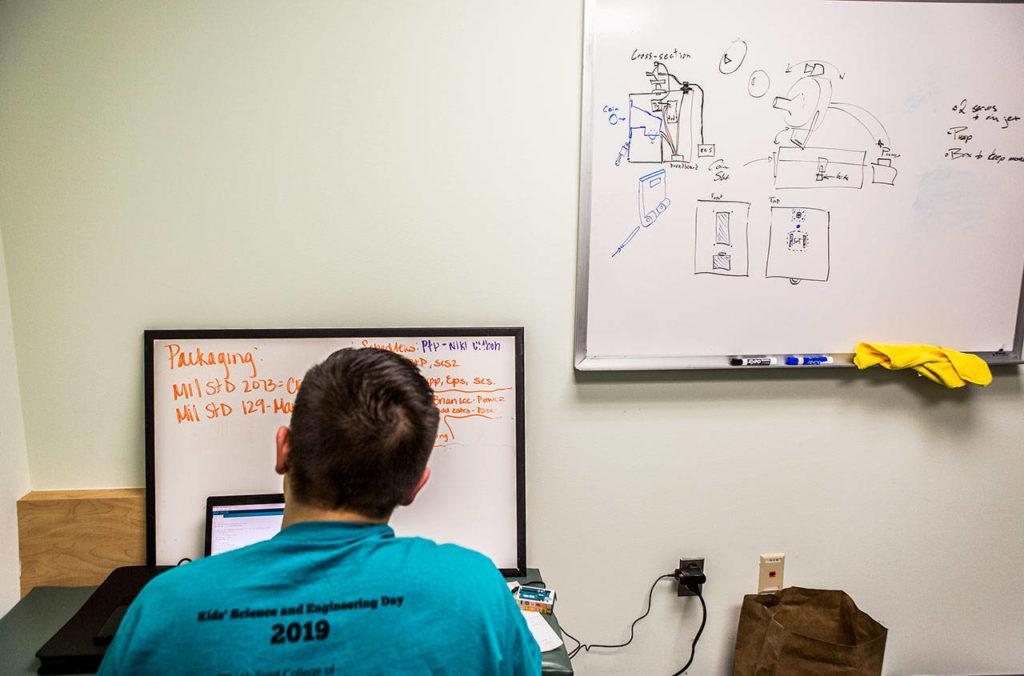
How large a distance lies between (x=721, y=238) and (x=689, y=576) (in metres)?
0.91

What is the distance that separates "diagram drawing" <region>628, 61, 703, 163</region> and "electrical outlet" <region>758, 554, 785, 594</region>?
1.12 metres

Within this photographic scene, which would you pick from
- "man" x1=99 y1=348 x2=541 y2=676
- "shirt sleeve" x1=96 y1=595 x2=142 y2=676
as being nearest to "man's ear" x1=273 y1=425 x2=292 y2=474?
"man" x1=99 y1=348 x2=541 y2=676

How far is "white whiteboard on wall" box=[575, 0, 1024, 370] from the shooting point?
4.54ft

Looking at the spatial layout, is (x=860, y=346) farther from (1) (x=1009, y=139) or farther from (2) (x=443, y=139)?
(2) (x=443, y=139)

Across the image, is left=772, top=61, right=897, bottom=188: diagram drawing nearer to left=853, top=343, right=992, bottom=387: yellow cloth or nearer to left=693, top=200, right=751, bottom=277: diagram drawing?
left=693, top=200, right=751, bottom=277: diagram drawing

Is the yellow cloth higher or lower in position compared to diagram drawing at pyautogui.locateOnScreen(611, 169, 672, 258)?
lower

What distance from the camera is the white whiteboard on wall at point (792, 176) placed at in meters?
1.38

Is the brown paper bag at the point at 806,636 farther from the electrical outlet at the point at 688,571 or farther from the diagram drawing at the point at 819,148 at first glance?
the diagram drawing at the point at 819,148

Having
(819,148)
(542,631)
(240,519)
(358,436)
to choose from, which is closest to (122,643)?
(358,436)

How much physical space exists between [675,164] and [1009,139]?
0.92 meters

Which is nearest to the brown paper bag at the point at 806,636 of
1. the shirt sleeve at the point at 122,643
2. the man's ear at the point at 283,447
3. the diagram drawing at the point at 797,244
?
the diagram drawing at the point at 797,244

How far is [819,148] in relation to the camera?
144 cm

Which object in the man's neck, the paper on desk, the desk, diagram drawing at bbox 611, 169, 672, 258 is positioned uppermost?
diagram drawing at bbox 611, 169, 672, 258

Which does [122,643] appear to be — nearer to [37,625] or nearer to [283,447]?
[283,447]
